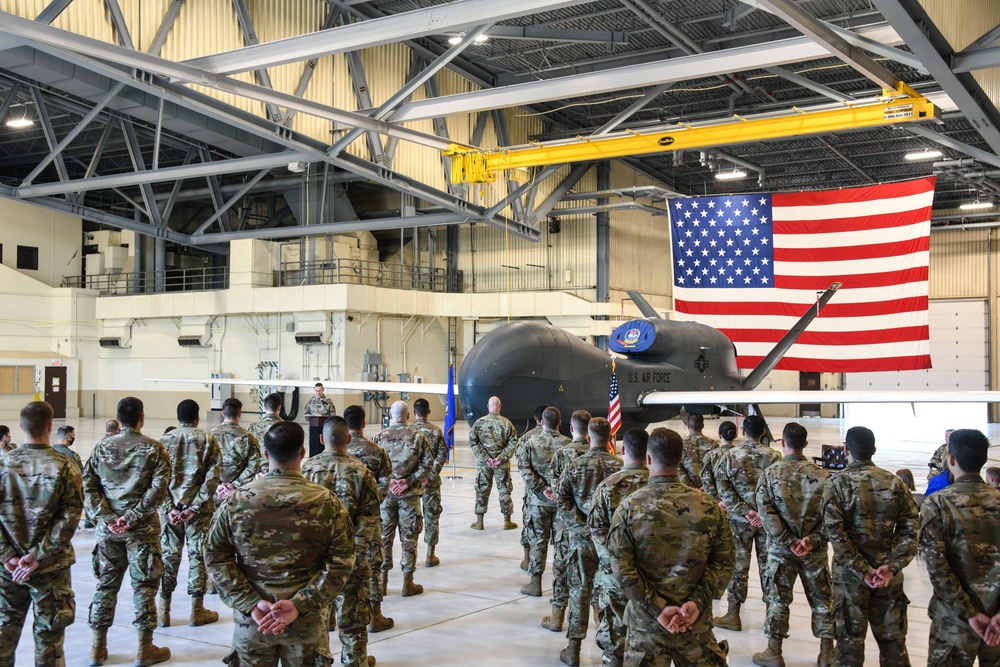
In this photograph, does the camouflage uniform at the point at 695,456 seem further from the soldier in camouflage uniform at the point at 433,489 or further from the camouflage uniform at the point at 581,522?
the soldier in camouflage uniform at the point at 433,489

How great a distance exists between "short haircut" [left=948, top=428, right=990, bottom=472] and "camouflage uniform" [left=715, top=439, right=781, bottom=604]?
2068 millimetres

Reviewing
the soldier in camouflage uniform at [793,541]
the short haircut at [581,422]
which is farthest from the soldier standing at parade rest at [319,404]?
the soldier in camouflage uniform at [793,541]

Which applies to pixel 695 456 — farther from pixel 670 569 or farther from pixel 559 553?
pixel 670 569

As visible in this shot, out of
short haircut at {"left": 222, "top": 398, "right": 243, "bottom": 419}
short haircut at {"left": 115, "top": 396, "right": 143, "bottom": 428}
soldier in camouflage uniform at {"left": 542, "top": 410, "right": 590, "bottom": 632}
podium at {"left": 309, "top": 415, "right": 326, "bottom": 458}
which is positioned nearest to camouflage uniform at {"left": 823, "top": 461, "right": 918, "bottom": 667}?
soldier in camouflage uniform at {"left": 542, "top": 410, "right": 590, "bottom": 632}

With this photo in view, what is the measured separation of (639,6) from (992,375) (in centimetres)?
2449

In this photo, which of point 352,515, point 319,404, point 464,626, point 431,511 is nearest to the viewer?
point 352,515

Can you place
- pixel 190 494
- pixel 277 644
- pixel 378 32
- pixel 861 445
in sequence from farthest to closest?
pixel 378 32 < pixel 190 494 < pixel 861 445 < pixel 277 644

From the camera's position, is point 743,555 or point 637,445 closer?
point 637,445

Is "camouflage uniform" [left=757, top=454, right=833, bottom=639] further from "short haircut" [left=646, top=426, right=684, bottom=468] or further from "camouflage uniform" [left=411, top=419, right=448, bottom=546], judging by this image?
"camouflage uniform" [left=411, top=419, right=448, bottom=546]

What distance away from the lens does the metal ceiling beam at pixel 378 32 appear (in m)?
11.2

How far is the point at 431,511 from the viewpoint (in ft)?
26.1

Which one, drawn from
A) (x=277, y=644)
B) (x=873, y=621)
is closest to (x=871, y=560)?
(x=873, y=621)

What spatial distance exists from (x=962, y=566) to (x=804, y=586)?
1.40 metres

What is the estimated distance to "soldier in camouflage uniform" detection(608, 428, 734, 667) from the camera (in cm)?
366
